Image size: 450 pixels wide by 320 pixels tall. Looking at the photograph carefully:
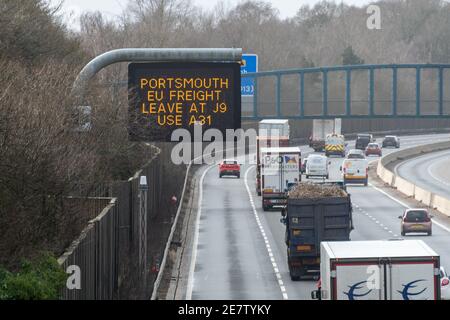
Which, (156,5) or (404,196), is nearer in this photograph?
(404,196)

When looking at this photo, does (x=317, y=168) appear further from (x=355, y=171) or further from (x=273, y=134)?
(x=273, y=134)

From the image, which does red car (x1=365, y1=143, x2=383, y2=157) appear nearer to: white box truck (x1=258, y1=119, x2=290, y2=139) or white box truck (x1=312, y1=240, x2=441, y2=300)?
white box truck (x1=258, y1=119, x2=290, y2=139)

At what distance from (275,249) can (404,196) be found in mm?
28838

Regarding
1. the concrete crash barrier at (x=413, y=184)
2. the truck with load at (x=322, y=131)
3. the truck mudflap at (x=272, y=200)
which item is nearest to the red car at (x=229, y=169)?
the concrete crash barrier at (x=413, y=184)

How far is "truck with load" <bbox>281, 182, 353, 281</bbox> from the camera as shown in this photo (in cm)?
3722

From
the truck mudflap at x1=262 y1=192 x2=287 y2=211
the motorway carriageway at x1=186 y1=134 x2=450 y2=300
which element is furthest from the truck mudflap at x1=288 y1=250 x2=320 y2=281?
the truck mudflap at x1=262 y1=192 x2=287 y2=211

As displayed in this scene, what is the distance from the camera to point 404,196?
7494cm

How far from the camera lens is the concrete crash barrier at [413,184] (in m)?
64.6

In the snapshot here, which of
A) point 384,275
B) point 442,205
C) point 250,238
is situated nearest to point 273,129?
point 442,205

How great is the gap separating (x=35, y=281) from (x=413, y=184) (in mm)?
58163

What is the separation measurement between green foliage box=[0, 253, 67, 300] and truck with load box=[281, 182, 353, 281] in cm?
1770

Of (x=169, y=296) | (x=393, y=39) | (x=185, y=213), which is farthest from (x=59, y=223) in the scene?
(x=393, y=39)

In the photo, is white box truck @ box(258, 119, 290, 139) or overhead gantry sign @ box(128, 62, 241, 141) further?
white box truck @ box(258, 119, 290, 139)
